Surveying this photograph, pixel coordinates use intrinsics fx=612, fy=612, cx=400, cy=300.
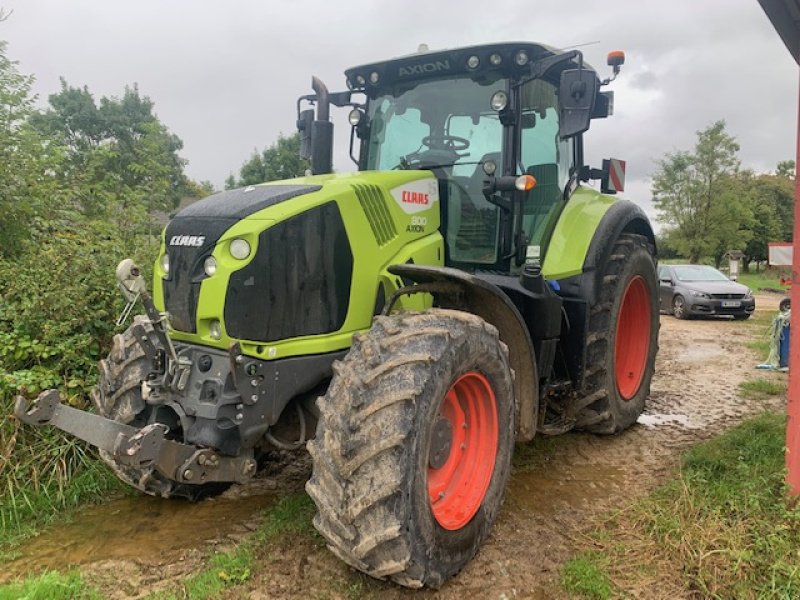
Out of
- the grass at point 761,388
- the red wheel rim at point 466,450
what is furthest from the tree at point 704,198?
the red wheel rim at point 466,450

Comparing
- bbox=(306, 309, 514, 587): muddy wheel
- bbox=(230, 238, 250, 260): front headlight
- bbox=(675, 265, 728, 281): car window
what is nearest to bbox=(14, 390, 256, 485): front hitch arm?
bbox=(306, 309, 514, 587): muddy wheel

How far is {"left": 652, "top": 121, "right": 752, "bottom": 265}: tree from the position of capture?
28.2 metres

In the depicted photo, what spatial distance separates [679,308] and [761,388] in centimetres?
842

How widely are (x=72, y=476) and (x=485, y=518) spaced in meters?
2.65

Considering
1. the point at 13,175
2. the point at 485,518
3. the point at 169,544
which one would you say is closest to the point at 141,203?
the point at 13,175

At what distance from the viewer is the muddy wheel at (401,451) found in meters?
2.47

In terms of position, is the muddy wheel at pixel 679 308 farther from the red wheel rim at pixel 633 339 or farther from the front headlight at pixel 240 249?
the front headlight at pixel 240 249

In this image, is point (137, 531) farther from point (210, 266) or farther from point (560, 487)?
point (560, 487)

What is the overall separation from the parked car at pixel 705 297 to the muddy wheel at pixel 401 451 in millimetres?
12518

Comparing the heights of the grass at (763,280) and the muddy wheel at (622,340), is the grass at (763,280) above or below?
below

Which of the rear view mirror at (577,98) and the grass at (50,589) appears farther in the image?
the rear view mirror at (577,98)

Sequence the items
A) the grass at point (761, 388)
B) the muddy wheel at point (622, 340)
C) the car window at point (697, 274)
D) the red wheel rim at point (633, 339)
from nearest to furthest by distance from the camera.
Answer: the muddy wheel at point (622, 340), the red wheel rim at point (633, 339), the grass at point (761, 388), the car window at point (697, 274)

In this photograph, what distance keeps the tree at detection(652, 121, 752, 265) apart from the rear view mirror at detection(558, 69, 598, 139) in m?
28.0

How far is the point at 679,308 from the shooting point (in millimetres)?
14609
